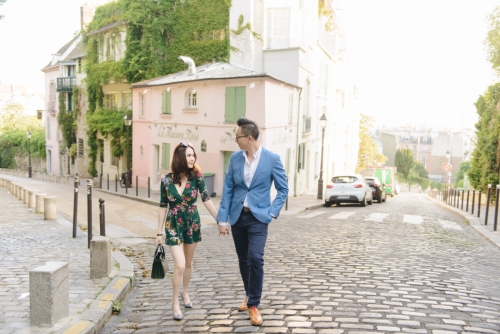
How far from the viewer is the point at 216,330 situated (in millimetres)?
4543

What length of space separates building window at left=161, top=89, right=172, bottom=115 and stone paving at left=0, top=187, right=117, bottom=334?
1208cm

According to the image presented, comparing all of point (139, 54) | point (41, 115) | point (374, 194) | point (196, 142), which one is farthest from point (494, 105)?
point (41, 115)

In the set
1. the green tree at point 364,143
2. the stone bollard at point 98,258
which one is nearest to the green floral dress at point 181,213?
the stone bollard at point 98,258

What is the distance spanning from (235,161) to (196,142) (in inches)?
724

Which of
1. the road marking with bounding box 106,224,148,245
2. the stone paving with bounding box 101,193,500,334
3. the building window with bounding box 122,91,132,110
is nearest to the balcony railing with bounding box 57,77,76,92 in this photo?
the building window with bounding box 122,91,132,110

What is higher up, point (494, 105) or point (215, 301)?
point (494, 105)

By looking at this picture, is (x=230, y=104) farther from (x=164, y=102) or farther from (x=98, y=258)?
(x=98, y=258)

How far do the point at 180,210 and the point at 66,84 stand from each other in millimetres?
40243

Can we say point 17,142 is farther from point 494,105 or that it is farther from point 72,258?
point 72,258

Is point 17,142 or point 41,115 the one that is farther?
point 41,115

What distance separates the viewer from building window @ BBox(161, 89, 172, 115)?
80.9 ft

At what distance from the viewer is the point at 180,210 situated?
502 centimetres

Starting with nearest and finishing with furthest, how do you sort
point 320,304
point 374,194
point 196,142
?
point 320,304
point 196,142
point 374,194

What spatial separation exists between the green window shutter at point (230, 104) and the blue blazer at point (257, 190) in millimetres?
16433
